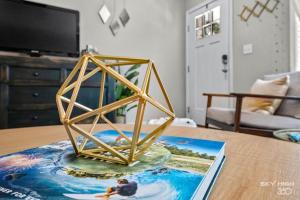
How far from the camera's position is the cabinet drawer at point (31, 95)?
5.38ft

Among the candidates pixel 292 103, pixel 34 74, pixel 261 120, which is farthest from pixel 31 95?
pixel 292 103

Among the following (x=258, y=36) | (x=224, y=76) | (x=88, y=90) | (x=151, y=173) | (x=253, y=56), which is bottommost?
(x=151, y=173)

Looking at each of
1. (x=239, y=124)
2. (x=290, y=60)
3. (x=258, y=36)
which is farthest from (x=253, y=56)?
(x=239, y=124)

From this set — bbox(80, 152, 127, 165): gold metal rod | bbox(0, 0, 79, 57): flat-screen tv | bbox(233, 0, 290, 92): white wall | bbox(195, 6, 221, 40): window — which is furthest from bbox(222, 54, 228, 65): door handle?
bbox(80, 152, 127, 165): gold metal rod

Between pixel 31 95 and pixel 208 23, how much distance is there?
2372 millimetres

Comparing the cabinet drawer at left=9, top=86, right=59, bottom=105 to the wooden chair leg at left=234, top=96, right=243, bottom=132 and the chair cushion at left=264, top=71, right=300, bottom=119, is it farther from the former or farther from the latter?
the chair cushion at left=264, top=71, right=300, bottom=119

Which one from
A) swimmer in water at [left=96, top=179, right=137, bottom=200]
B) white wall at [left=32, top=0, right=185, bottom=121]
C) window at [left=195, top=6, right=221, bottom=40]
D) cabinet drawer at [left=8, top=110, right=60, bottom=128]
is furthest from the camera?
window at [left=195, top=6, right=221, bottom=40]

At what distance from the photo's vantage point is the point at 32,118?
66.8 inches

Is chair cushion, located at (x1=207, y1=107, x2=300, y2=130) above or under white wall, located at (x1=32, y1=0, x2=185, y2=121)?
under

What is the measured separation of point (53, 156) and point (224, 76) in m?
2.65

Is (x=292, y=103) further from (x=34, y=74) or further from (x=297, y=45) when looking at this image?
(x=34, y=74)

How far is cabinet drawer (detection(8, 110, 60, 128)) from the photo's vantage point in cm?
162

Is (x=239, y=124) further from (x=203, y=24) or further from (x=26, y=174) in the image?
(x=203, y=24)

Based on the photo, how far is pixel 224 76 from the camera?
8.89 feet
